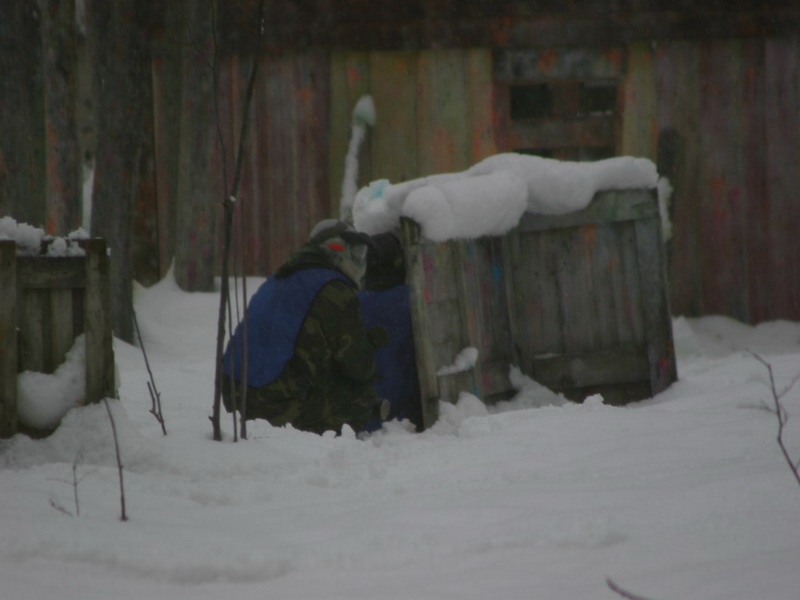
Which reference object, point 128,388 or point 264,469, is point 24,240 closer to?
point 264,469

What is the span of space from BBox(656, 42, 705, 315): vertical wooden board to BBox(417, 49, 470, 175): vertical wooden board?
1.80 meters

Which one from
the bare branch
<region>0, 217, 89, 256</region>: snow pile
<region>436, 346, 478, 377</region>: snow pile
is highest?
<region>0, 217, 89, 256</region>: snow pile

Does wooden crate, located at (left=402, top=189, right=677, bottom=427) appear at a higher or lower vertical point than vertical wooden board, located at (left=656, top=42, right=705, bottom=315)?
lower

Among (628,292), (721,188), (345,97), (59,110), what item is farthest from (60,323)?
→ (721,188)

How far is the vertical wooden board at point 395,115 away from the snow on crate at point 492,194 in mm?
3093

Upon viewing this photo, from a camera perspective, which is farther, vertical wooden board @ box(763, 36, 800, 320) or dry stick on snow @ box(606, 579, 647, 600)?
vertical wooden board @ box(763, 36, 800, 320)

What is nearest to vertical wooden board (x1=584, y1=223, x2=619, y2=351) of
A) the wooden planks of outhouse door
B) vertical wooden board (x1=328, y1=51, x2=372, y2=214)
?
the wooden planks of outhouse door

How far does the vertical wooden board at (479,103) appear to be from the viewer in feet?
34.6

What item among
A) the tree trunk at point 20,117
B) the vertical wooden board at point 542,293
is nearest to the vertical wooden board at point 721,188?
the vertical wooden board at point 542,293

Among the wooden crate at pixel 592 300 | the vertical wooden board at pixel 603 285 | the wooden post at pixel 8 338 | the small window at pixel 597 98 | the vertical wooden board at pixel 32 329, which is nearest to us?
the wooden post at pixel 8 338

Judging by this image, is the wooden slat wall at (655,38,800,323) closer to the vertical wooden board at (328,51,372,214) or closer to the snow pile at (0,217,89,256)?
the vertical wooden board at (328,51,372,214)

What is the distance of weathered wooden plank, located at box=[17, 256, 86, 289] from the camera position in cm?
439

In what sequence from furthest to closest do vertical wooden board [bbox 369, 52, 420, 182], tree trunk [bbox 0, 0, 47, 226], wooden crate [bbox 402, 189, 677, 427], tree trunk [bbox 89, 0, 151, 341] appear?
vertical wooden board [bbox 369, 52, 420, 182] → tree trunk [bbox 89, 0, 151, 341] → tree trunk [bbox 0, 0, 47, 226] → wooden crate [bbox 402, 189, 677, 427]

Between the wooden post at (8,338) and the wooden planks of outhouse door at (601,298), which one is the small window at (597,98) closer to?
the wooden planks of outhouse door at (601,298)
